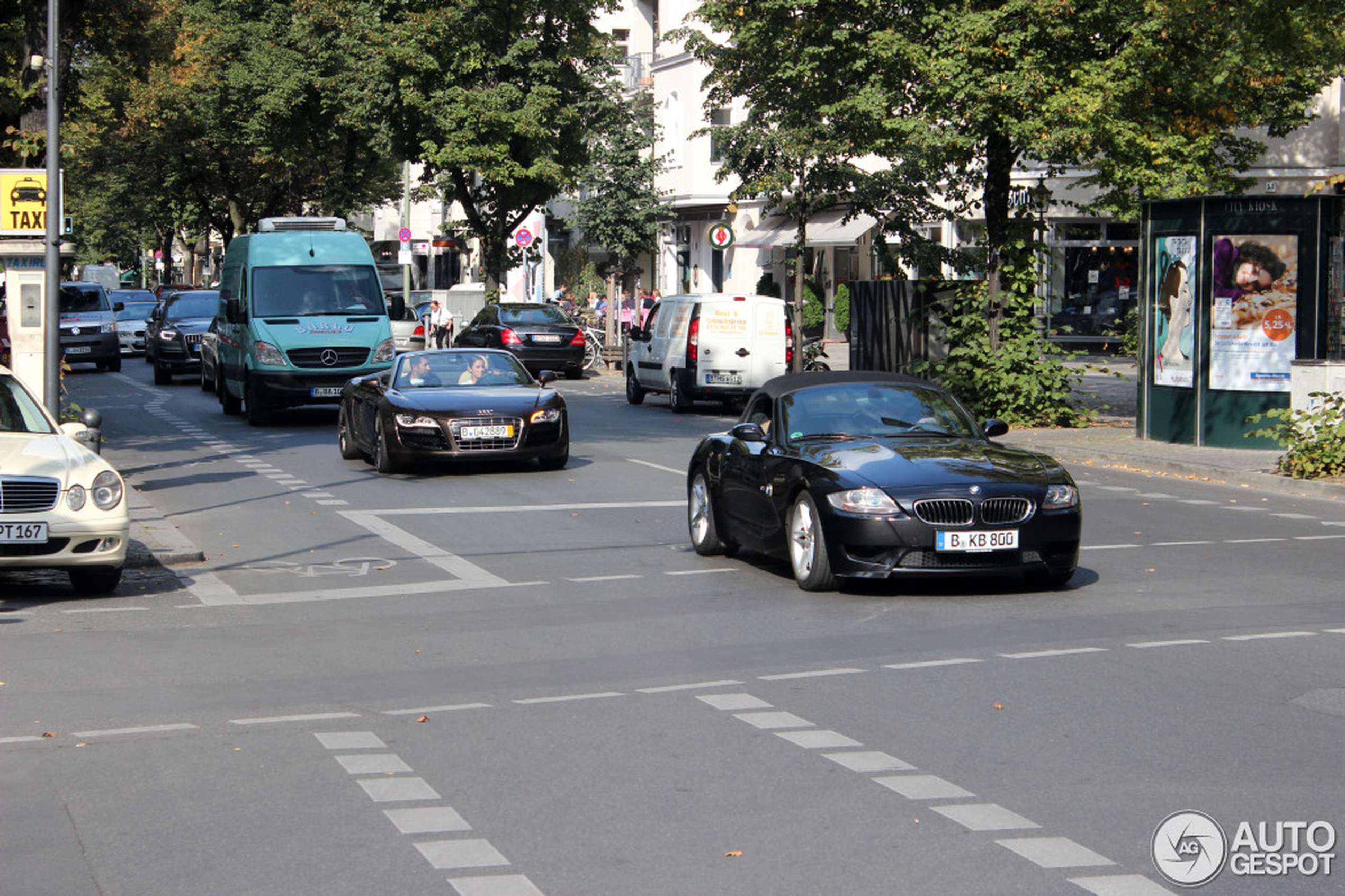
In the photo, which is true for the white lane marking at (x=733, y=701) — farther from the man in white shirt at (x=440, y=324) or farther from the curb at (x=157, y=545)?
the man in white shirt at (x=440, y=324)

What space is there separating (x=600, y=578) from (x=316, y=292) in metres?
17.2

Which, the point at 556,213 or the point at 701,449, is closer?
the point at 701,449

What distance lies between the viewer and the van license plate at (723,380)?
29.6m

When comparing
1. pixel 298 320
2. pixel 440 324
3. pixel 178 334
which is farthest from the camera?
pixel 440 324

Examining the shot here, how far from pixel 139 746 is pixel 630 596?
4597 millimetres

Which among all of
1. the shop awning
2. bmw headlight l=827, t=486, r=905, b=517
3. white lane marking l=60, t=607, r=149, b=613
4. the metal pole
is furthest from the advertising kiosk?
the shop awning

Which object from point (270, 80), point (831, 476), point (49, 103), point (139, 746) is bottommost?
point (139, 746)

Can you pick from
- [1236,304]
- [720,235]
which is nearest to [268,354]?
Result: [720,235]

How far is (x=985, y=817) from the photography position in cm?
605

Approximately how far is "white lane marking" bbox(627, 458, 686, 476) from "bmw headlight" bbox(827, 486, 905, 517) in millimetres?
8626

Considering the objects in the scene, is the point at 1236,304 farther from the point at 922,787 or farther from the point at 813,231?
the point at 813,231

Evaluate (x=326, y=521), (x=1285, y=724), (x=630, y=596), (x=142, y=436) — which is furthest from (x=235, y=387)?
(x=1285, y=724)

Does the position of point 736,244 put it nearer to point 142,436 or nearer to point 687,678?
point 142,436

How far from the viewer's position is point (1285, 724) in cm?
749
